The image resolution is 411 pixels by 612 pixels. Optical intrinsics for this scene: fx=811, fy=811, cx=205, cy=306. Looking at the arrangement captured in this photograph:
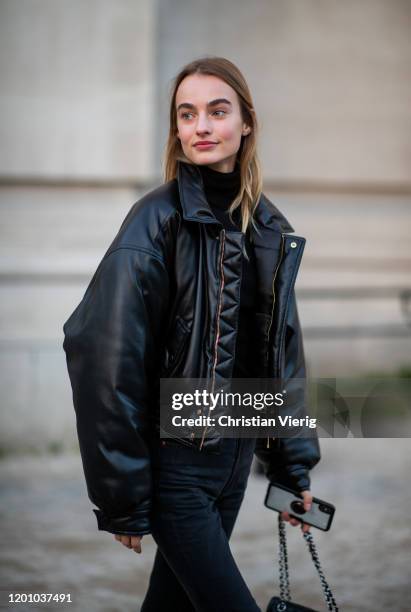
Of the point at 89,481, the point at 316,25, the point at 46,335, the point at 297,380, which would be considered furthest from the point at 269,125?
the point at 89,481

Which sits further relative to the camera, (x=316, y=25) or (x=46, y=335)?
(x=316, y=25)

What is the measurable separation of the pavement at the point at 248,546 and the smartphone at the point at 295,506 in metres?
1.28

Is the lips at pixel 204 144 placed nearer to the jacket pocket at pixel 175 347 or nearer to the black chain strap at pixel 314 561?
the jacket pocket at pixel 175 347

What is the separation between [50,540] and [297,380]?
8.08ft

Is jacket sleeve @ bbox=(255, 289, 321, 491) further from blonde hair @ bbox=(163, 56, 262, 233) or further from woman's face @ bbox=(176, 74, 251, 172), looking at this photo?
woman's face @ bbox=(176, 74, 251, 172)

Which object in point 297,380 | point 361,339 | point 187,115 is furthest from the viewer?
point 361,339

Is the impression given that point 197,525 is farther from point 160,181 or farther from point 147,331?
point 160,181

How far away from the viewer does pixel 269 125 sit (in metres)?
7.73

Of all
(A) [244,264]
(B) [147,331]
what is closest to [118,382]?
(B) [147,331]

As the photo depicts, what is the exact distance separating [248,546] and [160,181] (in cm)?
386

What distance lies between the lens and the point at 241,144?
234 centimetres

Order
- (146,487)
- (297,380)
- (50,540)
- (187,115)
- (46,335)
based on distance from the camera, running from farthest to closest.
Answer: (46,335), (50,540), (297,380), (187,115), (146,487)

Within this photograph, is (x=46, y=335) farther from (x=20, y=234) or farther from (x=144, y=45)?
(x=144, y=45)

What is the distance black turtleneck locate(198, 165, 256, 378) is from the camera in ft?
7.05
